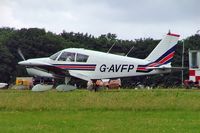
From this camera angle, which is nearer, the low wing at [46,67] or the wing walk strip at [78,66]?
the low wing at [46,67]

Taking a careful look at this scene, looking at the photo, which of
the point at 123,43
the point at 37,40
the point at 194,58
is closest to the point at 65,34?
the point at 123,43

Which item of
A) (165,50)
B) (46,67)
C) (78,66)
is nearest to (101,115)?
(46,67)

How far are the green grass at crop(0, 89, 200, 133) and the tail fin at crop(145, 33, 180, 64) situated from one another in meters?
16.1

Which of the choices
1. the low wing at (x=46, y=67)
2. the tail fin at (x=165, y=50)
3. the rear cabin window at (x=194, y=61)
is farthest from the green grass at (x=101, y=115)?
the rear cabin window at (x=194, y=61)

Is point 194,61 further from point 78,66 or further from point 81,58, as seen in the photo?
point 78,66

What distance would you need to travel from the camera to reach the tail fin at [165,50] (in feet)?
114

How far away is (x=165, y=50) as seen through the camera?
34.9 m

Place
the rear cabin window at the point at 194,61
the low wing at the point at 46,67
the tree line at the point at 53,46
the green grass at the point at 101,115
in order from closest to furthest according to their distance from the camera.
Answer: the green grass at the point at 101,115
the low wing at the point at 46,67
the rear cabin window at the point at 194,61
the tree line at the point at 53,46

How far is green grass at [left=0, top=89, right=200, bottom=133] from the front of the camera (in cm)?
1144

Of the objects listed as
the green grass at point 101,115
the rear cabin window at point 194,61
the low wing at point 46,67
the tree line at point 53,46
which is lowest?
the green grass at point 101,115

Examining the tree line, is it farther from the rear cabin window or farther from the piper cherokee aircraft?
the piper cherokee aircraft

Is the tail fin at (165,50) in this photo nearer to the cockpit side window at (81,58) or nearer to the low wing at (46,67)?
the cockpit side window at (81,58)

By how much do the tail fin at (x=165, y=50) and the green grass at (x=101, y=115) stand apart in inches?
632

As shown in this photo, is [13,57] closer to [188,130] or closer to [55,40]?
[55,40]
